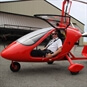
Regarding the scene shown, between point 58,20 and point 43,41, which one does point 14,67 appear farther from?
point 58,20

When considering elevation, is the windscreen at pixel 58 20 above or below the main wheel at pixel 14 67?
above

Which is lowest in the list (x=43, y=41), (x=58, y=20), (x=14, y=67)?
(x=14, y=67)

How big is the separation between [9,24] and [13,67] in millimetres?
17638

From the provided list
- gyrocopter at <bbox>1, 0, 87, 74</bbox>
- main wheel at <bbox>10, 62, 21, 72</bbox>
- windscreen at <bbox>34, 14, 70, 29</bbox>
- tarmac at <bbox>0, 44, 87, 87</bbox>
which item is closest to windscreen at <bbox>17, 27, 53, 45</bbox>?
gyrocopter at <bbox>1, 0, 87, 74</bbox>

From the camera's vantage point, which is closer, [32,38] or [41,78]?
[41,78]

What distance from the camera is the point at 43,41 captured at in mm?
6883

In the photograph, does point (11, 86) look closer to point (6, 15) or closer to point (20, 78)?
point (20, 78)

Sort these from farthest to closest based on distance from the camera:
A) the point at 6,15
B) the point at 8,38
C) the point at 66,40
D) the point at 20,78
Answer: the point at 6,15 < the point at 8,38 < the point at 66,40 < the point at 20,78

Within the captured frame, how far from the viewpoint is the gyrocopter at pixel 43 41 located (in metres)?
6.26

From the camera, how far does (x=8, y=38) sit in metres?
19.9

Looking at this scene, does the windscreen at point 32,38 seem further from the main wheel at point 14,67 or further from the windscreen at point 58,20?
the main wheel at point 14,67

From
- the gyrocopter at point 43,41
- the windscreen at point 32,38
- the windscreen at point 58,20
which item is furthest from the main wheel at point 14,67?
the windscreen at point 58,20

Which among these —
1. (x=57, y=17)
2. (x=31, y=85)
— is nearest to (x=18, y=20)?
(x=57, y=17)

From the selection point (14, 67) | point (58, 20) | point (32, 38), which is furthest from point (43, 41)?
point (14, 67)
